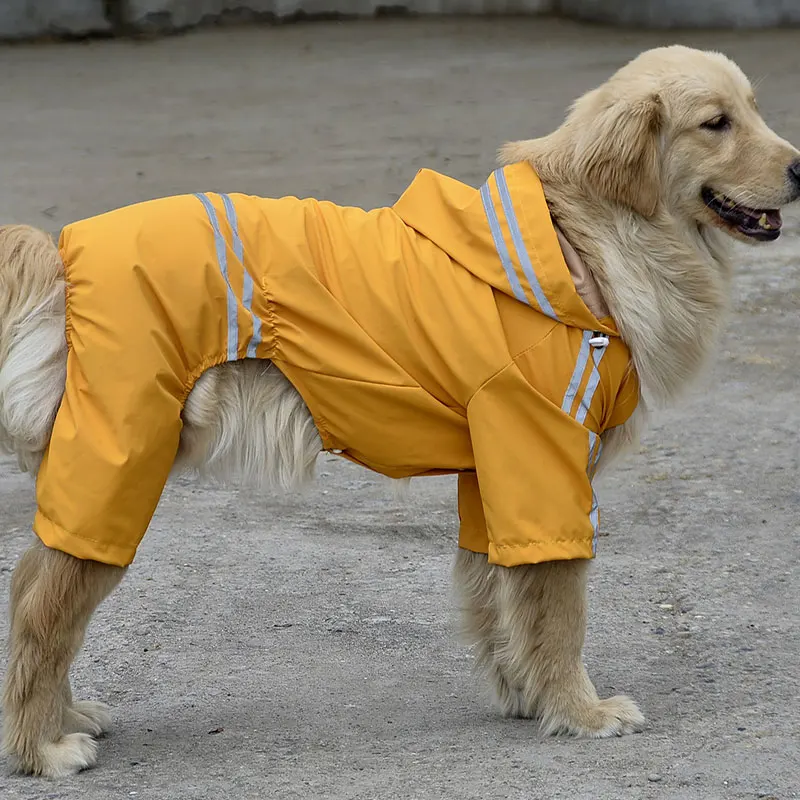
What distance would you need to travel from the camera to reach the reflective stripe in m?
3.50

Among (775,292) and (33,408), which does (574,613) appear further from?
(775,292)

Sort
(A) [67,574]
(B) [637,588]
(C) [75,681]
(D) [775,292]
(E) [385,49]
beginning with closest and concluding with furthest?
(A) [67,574] → (C) [75,681] → (B) [637,588] → (D) [775,292] → (E) [385,49]

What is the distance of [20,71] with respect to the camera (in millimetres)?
14000

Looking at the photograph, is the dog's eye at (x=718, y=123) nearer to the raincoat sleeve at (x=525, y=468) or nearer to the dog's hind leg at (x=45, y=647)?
the raincoat sleeve at (x=525, y=468)

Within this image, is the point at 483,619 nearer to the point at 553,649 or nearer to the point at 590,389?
the point at 553,649

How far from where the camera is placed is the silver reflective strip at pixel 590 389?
11.5 feet

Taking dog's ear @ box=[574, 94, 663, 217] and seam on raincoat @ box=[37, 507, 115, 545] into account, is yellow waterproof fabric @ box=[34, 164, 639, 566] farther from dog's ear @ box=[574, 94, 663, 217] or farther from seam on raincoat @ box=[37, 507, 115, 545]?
dog's ear @ box=[574, 94, 663, 217]

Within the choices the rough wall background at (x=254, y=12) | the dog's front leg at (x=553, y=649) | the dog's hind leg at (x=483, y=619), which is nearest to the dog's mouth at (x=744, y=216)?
the dog's front leg at (x=553, y=649)

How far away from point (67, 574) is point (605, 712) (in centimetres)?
153

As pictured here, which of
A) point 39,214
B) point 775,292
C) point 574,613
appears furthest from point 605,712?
point 39,214

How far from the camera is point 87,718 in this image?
3750 millimetres

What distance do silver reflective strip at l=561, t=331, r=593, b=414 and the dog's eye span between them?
67 cm

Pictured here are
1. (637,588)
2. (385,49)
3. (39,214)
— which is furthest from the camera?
(385,49)

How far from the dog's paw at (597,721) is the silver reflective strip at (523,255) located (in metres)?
1.11
